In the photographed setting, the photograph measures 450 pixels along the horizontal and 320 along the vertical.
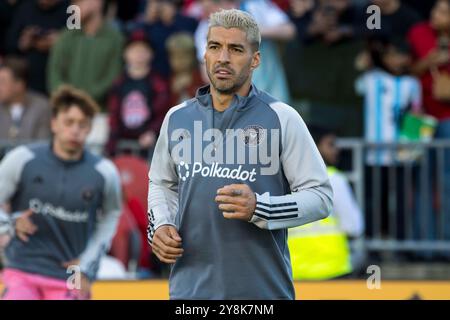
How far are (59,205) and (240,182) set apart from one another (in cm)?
342

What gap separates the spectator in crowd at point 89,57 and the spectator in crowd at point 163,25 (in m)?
0.42

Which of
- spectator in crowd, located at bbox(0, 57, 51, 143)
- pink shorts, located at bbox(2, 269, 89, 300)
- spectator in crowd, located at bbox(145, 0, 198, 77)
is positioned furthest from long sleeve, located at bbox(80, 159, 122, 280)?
spectator in crowd, located at bbox(145, 0, 198, 77)

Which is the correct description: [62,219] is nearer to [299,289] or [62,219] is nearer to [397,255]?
[299,289]

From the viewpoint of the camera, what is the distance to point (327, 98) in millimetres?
14047

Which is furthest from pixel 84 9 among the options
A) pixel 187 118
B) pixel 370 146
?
pixel 187 118

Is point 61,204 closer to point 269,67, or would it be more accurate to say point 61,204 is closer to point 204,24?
point 269,67

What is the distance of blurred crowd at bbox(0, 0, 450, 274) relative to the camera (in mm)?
13680

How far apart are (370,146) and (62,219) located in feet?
15.3

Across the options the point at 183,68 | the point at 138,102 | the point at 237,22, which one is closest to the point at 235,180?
the point at 237,22

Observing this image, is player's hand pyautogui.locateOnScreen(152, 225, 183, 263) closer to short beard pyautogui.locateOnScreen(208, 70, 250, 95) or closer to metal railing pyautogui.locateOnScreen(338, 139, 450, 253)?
short beard pyautogui.locateOnScreen(208, 70, 250, 95)

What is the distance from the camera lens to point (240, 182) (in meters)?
6.71

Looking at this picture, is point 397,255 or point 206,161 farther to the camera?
point 397,255

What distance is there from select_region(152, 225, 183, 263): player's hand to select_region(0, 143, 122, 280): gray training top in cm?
297

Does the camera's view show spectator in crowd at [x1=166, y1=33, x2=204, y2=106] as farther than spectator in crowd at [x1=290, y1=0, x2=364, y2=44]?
No
